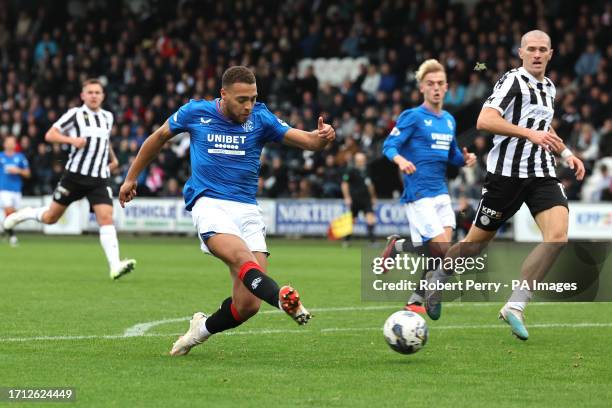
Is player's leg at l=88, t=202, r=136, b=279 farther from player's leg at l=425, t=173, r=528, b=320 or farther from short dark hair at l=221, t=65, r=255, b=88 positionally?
short dark hair at l=221, t=65, r=255, b=88

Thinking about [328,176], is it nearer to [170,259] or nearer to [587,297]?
[170,259]

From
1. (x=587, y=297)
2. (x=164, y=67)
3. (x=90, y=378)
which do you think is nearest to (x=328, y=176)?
(x=164, y=67)

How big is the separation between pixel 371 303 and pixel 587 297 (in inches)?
98.4

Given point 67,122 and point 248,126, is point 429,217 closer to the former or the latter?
point 248,126

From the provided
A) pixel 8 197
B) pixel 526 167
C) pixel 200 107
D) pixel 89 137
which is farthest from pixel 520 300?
pixel 8 197

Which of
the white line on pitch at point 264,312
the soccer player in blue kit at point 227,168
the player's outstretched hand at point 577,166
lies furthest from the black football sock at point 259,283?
the player's outstretched hand at point 577,166

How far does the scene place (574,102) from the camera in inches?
1019

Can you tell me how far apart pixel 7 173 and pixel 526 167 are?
18262 millimetres

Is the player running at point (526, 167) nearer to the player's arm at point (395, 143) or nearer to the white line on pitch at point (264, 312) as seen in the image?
the player's arm at point (395, 143)

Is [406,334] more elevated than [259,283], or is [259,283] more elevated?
[259,283]

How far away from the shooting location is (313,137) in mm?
8008

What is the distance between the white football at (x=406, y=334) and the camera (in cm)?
777

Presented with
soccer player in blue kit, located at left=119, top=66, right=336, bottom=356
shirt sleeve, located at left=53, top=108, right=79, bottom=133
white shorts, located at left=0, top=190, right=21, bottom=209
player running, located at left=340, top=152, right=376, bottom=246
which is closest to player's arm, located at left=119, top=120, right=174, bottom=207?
soccer player in blue kit, located at left=119, top=66, right=336, bottom=356

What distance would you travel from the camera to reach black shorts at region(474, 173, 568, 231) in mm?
9172
